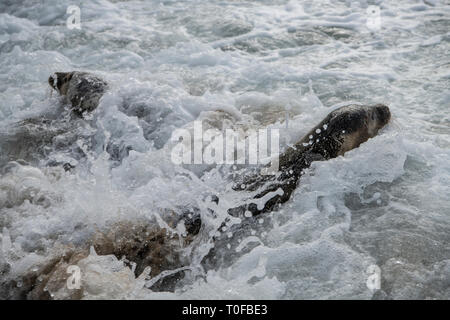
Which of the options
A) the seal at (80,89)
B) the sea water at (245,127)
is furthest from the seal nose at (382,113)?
the seal at (80,89)

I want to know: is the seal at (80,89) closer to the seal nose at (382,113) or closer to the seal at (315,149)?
the seal at (315,149)

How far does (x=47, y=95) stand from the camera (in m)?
6.08

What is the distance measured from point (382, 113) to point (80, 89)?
3.61m

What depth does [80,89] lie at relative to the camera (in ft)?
18.8

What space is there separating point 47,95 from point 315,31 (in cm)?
469

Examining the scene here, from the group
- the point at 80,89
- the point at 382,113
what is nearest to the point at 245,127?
the point at 382,113

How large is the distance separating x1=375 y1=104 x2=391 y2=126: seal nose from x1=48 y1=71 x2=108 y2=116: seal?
3.25 m

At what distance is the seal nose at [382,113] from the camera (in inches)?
183

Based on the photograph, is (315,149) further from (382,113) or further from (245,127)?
(245,127)

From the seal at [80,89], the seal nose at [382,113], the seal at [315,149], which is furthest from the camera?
the seal at [80,89]

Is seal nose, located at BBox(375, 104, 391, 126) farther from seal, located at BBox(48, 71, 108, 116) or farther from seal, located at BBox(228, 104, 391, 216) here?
seal, located at BBox(48, 71, 108, 116)

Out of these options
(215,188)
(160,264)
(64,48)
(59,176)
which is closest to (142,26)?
(64,48)

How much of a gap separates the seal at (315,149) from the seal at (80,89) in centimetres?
251

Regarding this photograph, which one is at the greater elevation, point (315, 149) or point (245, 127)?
point (315, 149)
